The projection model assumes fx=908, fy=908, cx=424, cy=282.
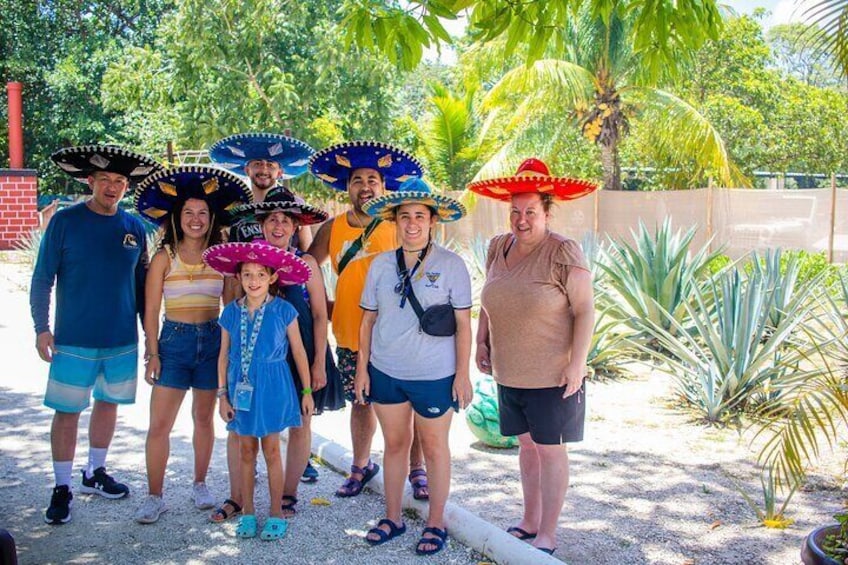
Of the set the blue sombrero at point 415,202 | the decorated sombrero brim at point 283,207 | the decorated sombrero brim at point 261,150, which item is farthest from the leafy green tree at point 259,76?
the blue sombrero at point 415,202

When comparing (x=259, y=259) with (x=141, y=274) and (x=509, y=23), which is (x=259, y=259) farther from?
(x=509, y=23)

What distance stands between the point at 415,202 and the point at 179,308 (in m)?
1.43

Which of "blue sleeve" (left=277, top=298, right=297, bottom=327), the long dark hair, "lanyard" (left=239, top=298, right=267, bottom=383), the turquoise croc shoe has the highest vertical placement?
the long dark hair

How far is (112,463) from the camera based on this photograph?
5.96 m

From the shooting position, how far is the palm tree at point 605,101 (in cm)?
1961

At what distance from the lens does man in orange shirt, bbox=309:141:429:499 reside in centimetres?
507

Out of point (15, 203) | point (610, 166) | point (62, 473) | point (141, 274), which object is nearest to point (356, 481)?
point (62, 473)

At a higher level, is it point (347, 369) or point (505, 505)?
point (347, 369)

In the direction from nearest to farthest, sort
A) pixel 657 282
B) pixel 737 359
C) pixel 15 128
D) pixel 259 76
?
pixel 737 359 < pixel 657 282 < pixel 259 76 < pixel 15 128

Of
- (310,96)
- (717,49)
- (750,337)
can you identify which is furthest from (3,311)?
(717,49)

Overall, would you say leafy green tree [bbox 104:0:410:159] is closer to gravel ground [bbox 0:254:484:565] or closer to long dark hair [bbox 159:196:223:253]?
gravel ground [bbox 0:254:484:565]

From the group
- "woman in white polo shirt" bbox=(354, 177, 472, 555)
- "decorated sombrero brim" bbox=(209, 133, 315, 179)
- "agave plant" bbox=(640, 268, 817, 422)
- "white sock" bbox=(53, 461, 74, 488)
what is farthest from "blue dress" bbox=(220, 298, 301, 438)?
"agave plant" bbox=(640, 268, 817, 422)

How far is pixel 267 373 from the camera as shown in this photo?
464cm

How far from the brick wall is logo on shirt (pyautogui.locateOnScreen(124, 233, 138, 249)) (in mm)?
22226
